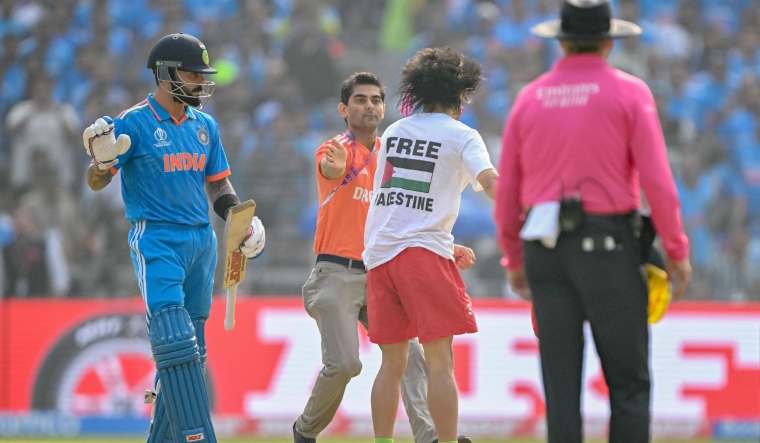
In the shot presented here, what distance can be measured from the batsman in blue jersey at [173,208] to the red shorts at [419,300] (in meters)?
1.01

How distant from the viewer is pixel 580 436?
5180mm

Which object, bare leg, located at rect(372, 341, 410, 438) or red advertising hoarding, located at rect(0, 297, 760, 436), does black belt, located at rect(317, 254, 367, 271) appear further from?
red advertising hoarding, located at rect(0, 297, 760, 436)

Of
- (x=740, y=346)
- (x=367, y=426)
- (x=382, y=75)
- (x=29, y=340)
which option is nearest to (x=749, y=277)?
(x=740, y=346)

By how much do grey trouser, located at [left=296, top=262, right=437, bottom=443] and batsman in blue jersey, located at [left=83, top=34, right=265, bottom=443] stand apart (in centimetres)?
59

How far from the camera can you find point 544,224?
5035mm

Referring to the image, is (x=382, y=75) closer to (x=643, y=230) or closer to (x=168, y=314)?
(x=168, y=314)

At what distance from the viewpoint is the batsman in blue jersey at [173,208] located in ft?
21.2

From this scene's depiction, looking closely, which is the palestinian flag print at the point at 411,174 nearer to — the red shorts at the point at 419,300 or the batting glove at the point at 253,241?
the red shorts at the point at 419,300

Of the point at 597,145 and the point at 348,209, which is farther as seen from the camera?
the point at 348,209

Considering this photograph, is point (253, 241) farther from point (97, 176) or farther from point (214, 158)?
point (97, 176)

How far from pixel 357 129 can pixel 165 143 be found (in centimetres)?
144

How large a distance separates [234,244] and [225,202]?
0.32 m

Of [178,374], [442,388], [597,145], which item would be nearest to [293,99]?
[178,374]

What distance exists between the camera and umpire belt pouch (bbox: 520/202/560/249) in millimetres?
5027
